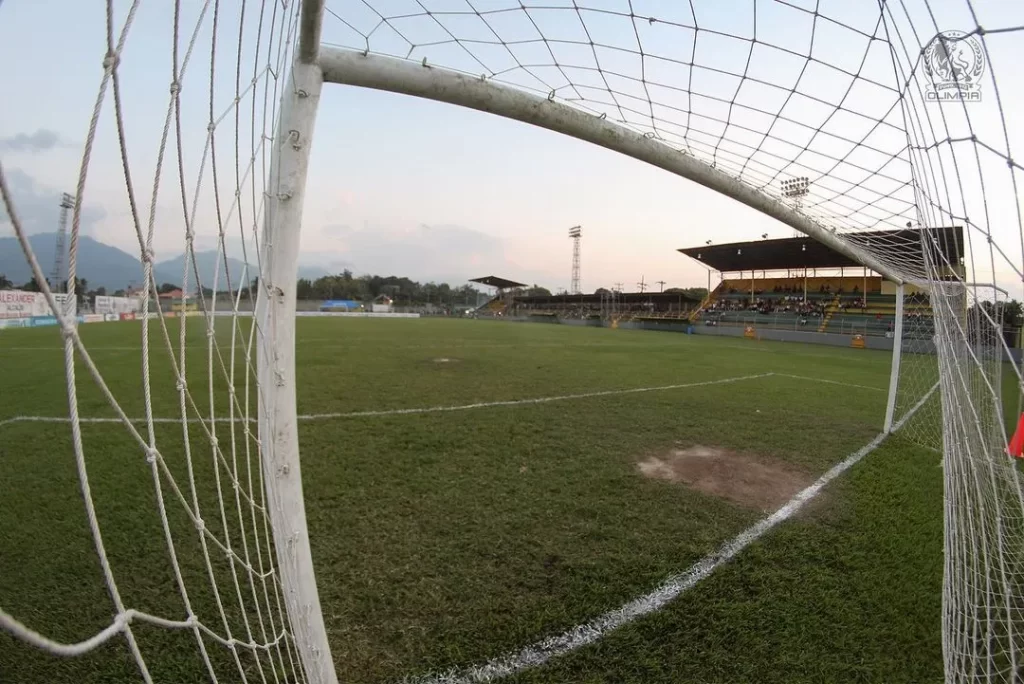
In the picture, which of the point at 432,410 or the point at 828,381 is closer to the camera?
the point at 432,410

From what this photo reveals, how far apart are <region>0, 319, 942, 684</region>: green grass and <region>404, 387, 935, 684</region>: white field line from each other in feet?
0.16

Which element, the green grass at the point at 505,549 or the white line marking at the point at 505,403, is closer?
the green grass at the point at 505,549

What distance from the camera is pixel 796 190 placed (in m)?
4.16

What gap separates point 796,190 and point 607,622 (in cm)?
378

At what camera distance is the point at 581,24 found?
7.81ft

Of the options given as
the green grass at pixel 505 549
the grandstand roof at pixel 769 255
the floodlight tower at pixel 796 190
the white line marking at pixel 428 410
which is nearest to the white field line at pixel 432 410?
the white line marking at pixel 428 410

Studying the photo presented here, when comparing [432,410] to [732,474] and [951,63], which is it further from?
[951,63]

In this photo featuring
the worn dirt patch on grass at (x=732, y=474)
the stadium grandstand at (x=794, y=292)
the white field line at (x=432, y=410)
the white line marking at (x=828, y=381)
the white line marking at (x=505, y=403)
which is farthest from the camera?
the stadium grandstand at (x=794, y=292)

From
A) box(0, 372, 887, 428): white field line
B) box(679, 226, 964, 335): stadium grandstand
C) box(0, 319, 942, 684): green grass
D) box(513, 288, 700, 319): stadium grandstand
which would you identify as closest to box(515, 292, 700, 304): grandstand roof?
box(513, 288, 700, 319): stadium grandstand

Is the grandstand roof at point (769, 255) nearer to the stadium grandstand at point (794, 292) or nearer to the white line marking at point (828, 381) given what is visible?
the stadium grandstand at point (794, 292)

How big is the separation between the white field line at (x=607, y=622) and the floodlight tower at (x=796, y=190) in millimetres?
2130

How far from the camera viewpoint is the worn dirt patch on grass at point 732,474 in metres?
3.52

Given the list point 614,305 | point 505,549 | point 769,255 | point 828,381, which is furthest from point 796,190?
point 614,305

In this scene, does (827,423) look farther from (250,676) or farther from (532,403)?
(250,676)
